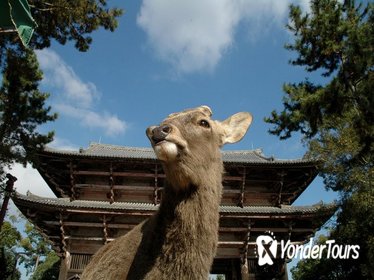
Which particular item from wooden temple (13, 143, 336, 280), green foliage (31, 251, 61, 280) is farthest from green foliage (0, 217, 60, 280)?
wooden temple (13, 143, 336, 280)

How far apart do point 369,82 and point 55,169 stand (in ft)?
47.7

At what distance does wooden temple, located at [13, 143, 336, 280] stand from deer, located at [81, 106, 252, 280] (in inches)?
470

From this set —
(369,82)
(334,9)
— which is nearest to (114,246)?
(369,82)

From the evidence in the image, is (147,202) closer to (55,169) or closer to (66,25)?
(55,169)

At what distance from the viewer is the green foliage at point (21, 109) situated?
12852 mm

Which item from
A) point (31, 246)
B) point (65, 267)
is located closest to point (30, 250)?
point (31, 246)

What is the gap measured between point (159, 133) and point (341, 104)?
10824 mm

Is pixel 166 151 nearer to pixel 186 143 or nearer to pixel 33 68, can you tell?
pixel 186 143

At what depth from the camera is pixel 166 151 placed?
2537 millimetres

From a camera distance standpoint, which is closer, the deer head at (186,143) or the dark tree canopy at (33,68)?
the deer head at (186,143)

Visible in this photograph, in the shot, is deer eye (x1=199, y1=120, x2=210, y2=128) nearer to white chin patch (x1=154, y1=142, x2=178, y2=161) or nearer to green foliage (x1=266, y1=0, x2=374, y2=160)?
white chin patch (x1=154, y1=142, x2=178, y2=161)

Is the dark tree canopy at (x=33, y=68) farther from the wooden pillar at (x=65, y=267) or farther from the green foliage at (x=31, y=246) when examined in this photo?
the green foliage at (x=31, y=246)

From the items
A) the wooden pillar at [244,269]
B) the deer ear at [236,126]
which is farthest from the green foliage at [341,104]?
the deer ear at [236,126]

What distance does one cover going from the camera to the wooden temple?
50.2 feet
